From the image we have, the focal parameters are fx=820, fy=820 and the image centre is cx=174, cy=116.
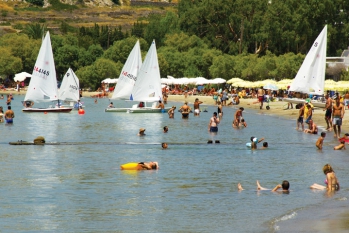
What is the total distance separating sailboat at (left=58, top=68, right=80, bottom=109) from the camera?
75.3 m

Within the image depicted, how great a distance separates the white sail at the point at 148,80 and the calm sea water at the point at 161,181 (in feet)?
48.6

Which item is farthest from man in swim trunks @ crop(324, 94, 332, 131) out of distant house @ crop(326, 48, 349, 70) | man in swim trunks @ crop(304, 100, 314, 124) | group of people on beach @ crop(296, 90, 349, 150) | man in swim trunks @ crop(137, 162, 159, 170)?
distant house @ crop(326, 48, 349, 70)

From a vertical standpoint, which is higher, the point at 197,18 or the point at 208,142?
the point at 197,18

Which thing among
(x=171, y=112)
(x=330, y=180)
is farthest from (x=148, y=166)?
(x=171, y=112)

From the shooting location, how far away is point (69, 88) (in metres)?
75.8

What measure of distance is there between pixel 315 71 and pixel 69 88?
86.8 feet

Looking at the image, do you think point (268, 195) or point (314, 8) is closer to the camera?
point (268, 195)

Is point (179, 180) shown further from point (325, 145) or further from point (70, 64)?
point (70, 64)

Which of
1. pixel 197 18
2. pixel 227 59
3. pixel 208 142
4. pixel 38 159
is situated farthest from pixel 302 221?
pixel 197 18

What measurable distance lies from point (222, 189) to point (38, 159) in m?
11.9

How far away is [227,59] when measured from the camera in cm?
11156

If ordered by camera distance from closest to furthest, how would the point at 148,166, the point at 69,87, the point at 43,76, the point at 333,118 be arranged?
the point at 148,166 → the point at 333,118 → the point at 43,76 → the point at 69,87

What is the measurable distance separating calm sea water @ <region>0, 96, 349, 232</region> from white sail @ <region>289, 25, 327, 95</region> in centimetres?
655

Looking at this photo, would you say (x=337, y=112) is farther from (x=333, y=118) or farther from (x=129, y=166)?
(x=129, y=166)
